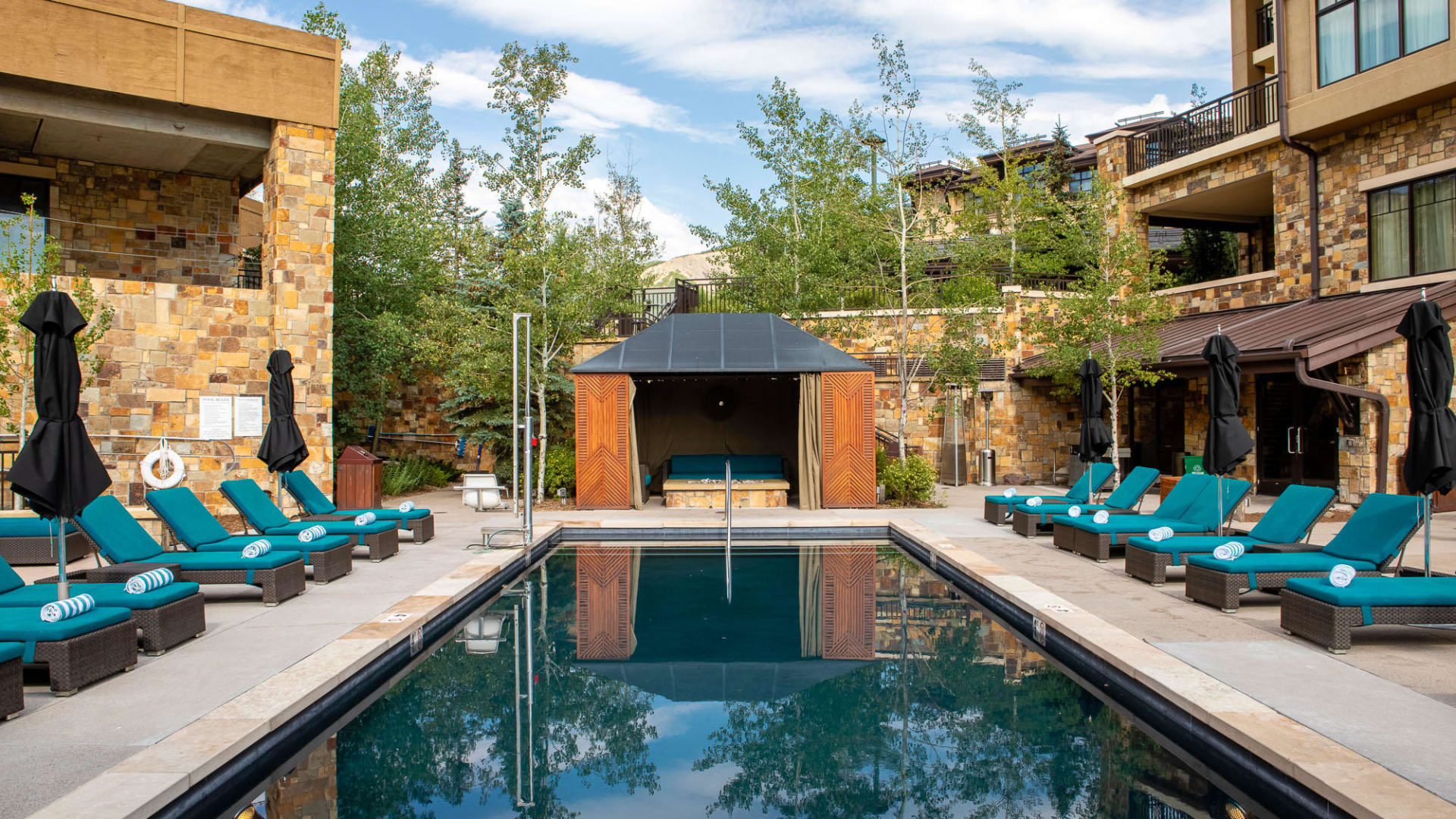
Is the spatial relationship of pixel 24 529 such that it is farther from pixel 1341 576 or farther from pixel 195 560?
pixel 1341 576

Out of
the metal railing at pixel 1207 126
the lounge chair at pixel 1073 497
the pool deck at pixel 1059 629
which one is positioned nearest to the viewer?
the pool deck at pixel 1059 629

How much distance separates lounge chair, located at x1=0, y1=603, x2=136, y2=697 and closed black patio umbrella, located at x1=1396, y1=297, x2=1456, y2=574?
8137 mm

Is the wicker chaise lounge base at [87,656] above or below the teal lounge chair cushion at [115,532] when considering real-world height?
below

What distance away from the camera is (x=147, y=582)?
5629mm

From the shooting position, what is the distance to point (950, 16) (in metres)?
22.5

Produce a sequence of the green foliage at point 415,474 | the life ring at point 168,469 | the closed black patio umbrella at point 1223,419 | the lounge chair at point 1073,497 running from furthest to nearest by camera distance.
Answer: the green foliage at point 415,474 → the lounge chair at point 1073,497 → the life ring at point 168,469 → the closed black patio umbrella at point 1223,419

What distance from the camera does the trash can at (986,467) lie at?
1830cm

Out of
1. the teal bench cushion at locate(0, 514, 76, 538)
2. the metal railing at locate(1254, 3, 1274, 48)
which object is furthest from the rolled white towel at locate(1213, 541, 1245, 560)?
the metal railing at locate(1254, 3, 1274, 48)

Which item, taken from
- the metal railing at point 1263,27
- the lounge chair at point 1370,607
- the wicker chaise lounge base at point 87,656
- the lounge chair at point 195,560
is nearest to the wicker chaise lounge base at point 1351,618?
the lounge chair at point 1370,607

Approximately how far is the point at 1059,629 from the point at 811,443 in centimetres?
808

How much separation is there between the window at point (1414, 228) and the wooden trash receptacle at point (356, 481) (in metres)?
15.9

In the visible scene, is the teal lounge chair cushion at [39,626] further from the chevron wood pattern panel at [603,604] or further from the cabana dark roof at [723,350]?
the cabana dark roof at [723,350]

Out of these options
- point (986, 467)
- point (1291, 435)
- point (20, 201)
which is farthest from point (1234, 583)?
point (20, 201)

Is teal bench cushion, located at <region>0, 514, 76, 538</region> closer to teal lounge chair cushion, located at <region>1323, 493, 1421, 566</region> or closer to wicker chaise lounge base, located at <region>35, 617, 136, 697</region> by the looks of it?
wicker chaise lounge base, located at <region>35, 617, 136, 697</region>
